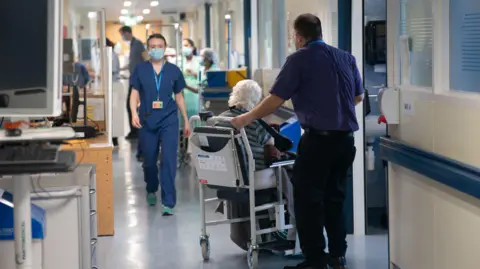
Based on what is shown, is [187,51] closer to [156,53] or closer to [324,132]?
[156,53]

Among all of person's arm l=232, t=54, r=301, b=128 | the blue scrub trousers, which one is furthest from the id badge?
person's arm l=232, t=54, r=301, b=128

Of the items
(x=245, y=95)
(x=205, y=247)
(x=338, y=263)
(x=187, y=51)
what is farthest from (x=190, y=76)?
(x=338, y=263)

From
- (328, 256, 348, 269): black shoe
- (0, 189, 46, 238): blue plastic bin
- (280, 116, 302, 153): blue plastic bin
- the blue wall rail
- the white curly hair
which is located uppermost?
the white curly hair

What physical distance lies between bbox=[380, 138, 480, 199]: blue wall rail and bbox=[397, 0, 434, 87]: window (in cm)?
37

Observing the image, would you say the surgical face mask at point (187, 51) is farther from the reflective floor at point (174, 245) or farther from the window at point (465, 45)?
the window at point (465, 45)

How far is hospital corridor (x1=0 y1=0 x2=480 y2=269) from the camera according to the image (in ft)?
11.5

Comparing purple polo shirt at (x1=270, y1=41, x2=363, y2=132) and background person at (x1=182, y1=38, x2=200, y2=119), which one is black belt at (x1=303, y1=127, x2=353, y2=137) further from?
background person at (x1=182, y1=38, x2=200, y2=119)

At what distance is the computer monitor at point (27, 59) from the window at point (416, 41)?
192 cm

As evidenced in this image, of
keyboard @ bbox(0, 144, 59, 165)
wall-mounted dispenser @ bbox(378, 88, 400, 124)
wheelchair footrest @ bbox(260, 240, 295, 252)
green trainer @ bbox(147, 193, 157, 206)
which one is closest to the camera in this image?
keyboard @ bbox(0, 144, 59, 165)

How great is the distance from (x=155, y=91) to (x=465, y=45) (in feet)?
12.4

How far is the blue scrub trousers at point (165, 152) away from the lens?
7.02 metres

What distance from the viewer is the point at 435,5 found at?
4039mm

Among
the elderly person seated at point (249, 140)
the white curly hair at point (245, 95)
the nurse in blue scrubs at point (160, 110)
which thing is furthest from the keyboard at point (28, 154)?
the nurse in blue scrubs at point (160, 110)

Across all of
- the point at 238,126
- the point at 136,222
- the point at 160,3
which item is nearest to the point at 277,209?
the point at 238,126
